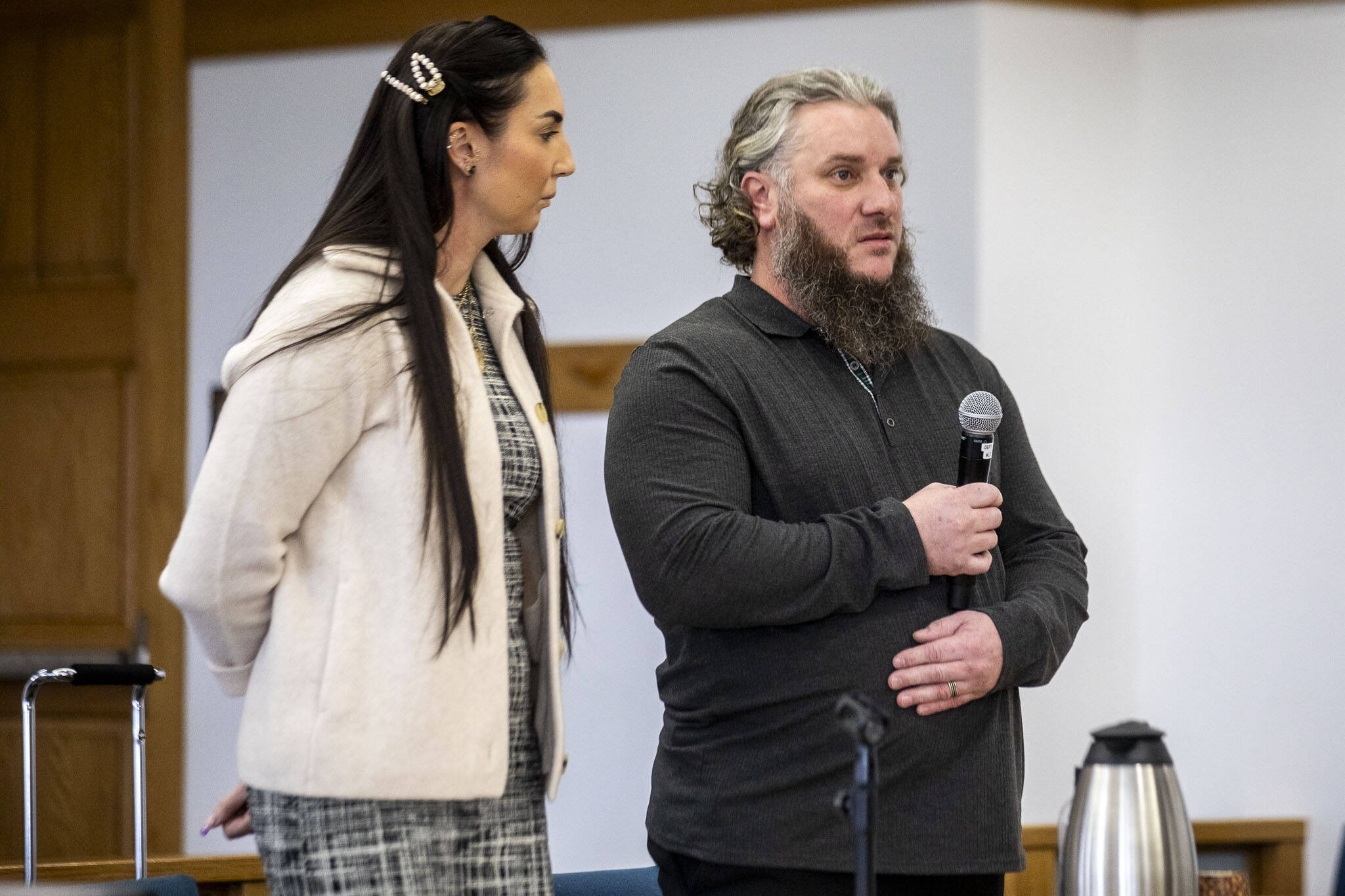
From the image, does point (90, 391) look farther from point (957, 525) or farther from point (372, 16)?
point (957, 525)

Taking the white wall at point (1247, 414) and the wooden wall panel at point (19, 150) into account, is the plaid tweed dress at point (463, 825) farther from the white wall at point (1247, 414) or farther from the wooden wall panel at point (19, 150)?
the wooden wall panel at point (19, 150)

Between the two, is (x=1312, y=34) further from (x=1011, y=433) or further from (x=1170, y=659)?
(x=1011, y=433)

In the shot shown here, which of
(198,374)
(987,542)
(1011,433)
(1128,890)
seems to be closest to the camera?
(987,542)

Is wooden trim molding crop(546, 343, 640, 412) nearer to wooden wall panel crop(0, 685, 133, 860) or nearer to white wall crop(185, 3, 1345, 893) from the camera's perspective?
white wall crop(185, 3, 1345, 893)

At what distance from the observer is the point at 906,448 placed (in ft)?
5.98

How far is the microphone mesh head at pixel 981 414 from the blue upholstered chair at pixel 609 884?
3.18ft

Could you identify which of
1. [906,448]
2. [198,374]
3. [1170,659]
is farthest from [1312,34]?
[198,374]

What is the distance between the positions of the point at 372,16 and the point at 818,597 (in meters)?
2.90

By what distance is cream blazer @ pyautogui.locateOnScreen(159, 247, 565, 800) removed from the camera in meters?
1.33

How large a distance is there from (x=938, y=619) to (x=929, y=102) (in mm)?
2138

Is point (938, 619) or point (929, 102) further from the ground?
point (929, 102)

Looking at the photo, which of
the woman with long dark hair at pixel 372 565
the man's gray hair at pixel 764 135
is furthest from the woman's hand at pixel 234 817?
the man's gray hair at pixel 764 135

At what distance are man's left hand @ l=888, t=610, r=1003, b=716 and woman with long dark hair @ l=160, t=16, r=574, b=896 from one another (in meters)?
0.45

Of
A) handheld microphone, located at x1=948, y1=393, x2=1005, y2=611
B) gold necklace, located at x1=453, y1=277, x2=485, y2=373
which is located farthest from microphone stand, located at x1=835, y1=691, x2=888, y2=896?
gold necklace, located at x1=453, y1=277, x2=485, y2=373
